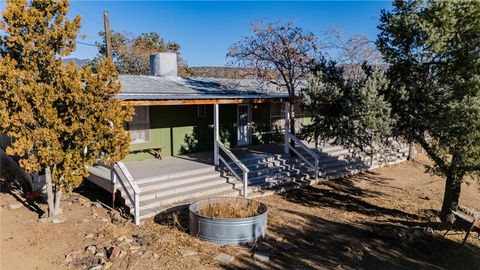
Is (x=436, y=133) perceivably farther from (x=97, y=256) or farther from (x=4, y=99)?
(x=4, y=99)

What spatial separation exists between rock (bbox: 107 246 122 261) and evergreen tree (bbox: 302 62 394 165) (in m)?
5.66

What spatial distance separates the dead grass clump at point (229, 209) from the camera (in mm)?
8258

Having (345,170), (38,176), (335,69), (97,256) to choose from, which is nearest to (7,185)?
(38,176)

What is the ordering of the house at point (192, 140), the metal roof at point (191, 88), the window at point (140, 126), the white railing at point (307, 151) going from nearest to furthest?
1. the house at point (192, 140)
2. the metal roof at point (191, 88)
3. the window at point (140, 126)
4. the white railing at point (307, 151)

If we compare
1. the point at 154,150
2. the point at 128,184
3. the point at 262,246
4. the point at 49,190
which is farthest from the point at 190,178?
the point at 262,246

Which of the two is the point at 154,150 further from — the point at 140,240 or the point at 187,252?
the point at 187,252

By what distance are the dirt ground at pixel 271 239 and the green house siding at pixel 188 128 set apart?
3.10 meters

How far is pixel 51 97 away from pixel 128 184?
10.1 feet

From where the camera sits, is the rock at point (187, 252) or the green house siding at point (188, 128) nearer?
the rock at point (187, 252)

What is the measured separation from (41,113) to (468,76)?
30.3 feet

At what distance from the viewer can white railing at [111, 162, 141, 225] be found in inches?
349

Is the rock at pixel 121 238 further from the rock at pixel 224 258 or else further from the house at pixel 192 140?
the rock at pixel 224 258

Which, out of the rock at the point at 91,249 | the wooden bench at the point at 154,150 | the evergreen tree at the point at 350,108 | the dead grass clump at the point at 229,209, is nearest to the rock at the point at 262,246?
the dead grass clump at the point at 229,209

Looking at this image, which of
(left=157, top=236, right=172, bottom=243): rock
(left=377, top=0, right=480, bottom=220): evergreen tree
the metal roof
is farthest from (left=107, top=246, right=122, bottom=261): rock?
(left=377, top=0, right=480, bottom=220): evergreen tree
